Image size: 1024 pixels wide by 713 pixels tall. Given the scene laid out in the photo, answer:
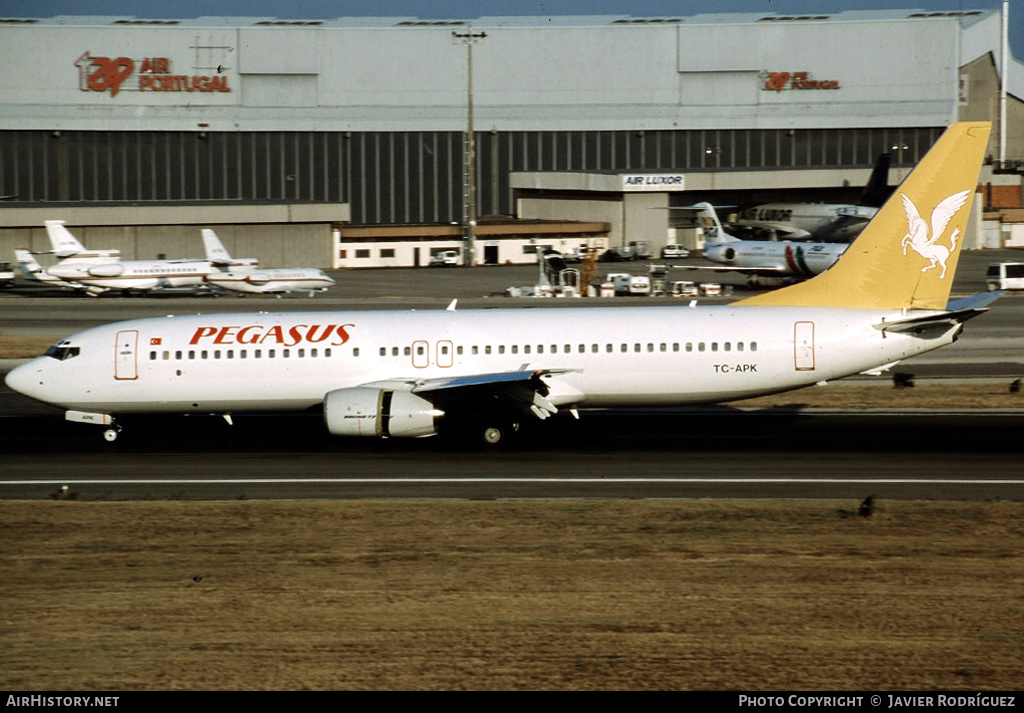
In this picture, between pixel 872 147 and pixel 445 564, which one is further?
pixel 872 147

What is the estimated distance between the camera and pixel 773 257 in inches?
3295

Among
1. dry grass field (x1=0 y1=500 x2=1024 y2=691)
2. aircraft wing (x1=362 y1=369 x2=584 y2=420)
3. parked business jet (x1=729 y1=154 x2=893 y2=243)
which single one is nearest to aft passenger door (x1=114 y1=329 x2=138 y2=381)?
aircraft wing (x1=362 y1=369 x2=584 y2=420)

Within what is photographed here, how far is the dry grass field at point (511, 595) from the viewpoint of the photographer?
54.5 feet

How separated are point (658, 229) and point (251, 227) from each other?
119 feet

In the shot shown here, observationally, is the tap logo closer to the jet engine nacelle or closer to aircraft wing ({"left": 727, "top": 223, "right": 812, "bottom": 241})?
aircraft wing ({"left": 727, "top": 223, "right": 812, "bottom": 241})

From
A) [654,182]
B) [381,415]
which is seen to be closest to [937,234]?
[381,415]

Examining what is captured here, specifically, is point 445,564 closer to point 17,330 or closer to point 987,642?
point 987,642

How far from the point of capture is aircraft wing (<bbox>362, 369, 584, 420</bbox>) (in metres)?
31.2

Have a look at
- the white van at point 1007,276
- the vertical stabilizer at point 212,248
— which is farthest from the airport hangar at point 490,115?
the white van at point 1007,276

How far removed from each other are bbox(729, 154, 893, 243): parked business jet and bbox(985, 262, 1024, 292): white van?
20316mm

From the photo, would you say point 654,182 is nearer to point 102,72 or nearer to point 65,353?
point 102,72
